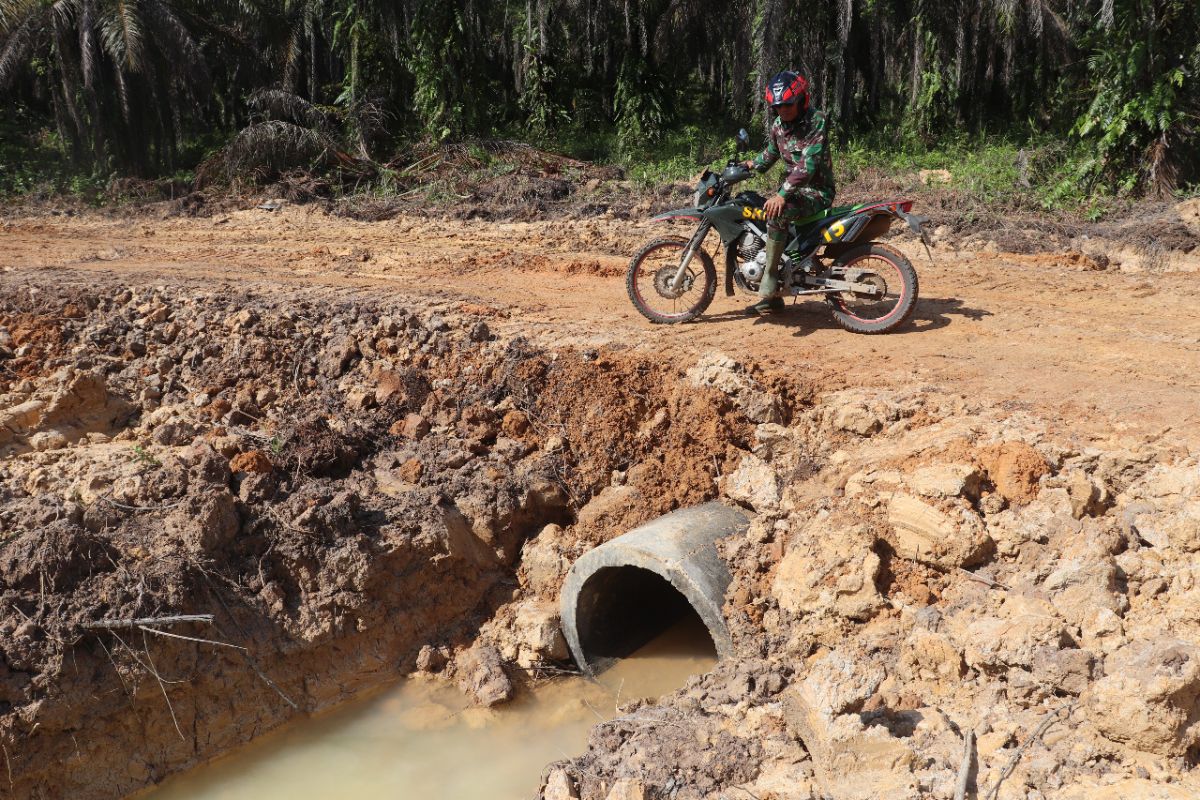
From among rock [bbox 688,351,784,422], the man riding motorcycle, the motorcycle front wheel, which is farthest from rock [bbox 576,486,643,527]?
the man riding motorcycle

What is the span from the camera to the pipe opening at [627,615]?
6.11 m

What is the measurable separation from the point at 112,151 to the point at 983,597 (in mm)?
16680

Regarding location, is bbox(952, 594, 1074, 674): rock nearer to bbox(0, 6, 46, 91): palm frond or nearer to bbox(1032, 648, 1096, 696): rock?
bbox(1032, 648, 1096, 696): rock

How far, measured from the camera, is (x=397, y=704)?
19.9 feet

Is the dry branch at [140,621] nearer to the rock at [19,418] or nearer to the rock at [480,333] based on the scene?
the rock at [19,418]

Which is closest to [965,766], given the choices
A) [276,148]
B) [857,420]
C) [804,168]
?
[857,420]

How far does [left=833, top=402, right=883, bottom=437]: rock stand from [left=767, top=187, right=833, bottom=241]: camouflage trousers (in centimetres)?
156

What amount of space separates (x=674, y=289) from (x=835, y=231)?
4.44ft

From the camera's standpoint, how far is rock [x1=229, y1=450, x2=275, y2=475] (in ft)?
20.6

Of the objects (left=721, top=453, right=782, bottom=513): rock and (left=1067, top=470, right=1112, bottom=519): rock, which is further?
(left=721, top=453, right=782, bottom=513): rock

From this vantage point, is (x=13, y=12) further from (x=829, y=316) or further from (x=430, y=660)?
(x=829, y=316)

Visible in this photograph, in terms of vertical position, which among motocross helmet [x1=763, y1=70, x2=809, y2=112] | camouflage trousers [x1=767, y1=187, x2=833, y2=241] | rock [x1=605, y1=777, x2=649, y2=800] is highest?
motocross helmet [x1=763, y1=70, x2=809, y2=112]

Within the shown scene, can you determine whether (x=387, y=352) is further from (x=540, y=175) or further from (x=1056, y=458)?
(x=540, y=175)

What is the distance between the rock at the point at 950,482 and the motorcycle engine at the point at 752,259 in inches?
96.7
